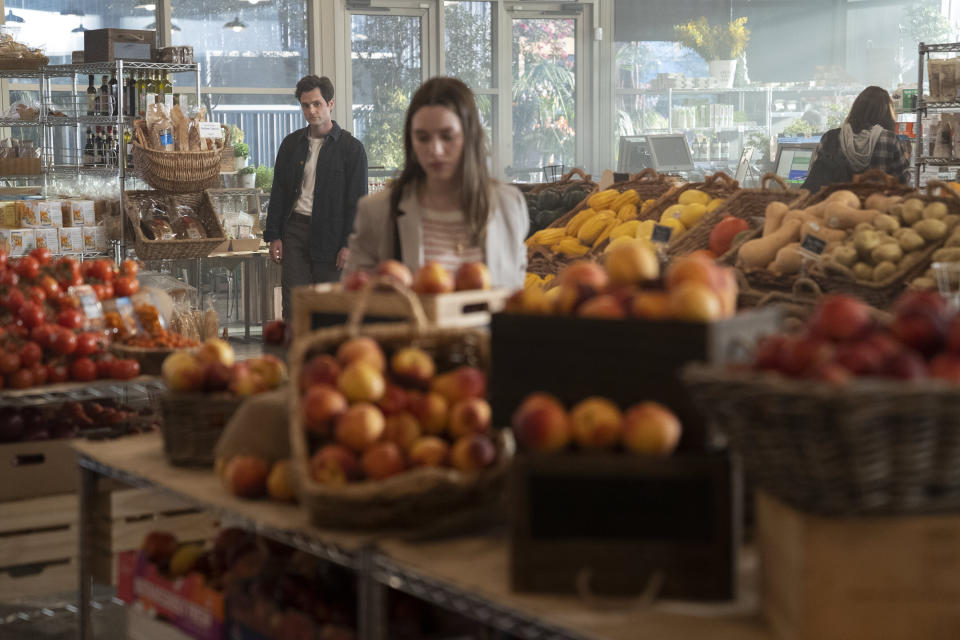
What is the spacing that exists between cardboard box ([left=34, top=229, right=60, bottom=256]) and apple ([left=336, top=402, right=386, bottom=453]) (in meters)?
4.71

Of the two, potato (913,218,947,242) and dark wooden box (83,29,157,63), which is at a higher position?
dark wooden box (83,29,157,63)

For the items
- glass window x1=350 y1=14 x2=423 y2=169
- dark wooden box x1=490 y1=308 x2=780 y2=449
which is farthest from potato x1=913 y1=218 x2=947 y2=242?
glass window x1=350 y1=14 x2=423 y2=169

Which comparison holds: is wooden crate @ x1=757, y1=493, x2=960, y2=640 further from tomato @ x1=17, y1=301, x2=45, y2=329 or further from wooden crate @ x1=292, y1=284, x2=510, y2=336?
tomato @ x1=17, y1=301, x2=45, y2=329

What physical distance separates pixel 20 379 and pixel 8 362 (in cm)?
5

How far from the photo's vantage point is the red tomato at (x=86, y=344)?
308 centimetres

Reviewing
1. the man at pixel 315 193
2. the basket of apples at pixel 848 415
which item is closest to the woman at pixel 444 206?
the basket of apples at pixel 848 415

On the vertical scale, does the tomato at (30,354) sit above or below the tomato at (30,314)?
below

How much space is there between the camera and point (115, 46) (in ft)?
20.6

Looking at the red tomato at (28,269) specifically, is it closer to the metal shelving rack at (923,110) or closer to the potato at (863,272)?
the potato at (863,272)

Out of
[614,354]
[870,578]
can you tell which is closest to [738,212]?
[614,354]

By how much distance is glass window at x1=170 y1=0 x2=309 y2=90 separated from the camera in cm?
904

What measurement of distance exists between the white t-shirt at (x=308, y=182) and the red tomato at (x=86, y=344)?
3.33 m

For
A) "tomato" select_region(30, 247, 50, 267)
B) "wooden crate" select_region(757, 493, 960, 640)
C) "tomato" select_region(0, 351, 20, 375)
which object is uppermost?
"tomato" select_region(30, 247, 50, 267)

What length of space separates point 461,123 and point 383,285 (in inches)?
39.4
